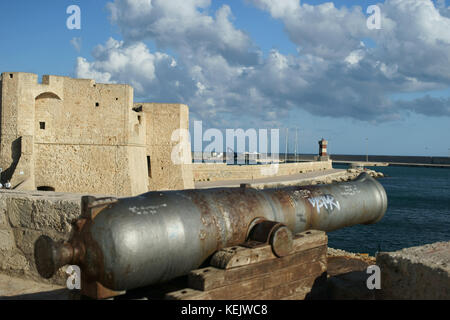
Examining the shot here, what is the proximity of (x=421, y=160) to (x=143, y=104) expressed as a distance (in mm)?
102824

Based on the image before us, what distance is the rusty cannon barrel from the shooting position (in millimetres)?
2197

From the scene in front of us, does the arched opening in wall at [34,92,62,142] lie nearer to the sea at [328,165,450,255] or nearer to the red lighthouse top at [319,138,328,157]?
the sea at [328,165,450,255]

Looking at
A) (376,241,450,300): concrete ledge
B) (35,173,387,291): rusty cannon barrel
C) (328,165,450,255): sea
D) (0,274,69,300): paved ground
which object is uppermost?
(35,173,387,291): rusty cannon barrel

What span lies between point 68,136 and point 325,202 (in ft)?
49.2

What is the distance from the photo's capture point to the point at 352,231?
1834 cm

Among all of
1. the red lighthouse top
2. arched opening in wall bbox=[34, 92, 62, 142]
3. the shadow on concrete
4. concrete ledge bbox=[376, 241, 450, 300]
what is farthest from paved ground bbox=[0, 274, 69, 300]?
the red lighthouse top

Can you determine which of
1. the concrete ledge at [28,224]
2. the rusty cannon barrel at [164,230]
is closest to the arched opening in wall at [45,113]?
the concrete ledge at [28,224]

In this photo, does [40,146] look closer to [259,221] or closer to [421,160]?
[259,221]

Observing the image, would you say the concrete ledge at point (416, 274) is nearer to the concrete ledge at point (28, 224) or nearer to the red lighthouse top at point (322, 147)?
the concrete ledge at point (28, 224)

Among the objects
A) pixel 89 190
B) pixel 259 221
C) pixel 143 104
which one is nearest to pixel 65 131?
pixel 89 190

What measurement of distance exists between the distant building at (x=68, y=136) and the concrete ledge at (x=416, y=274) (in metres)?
14.6

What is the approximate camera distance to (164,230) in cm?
241

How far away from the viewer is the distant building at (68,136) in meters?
15.4

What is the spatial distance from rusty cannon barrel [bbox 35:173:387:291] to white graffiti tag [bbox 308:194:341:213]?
20 mm
